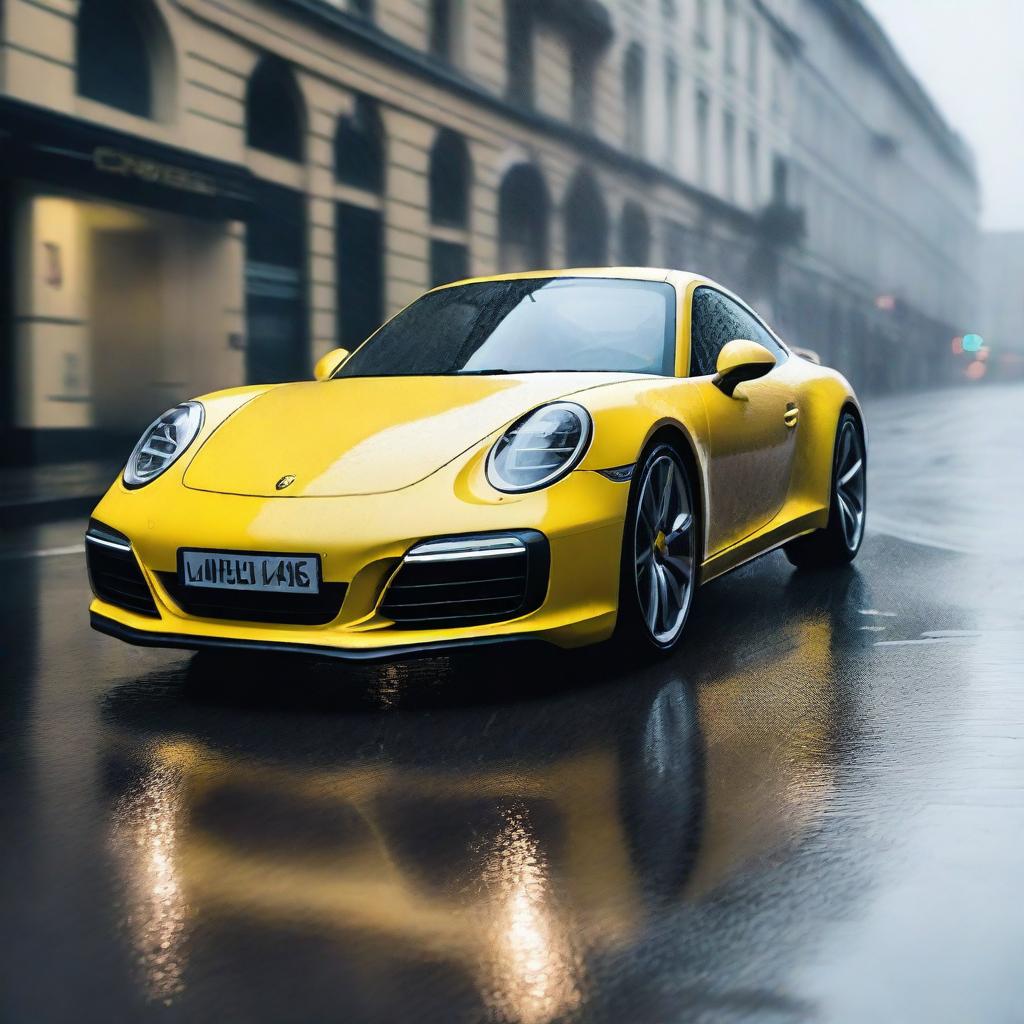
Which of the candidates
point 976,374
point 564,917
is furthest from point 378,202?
point 976,374

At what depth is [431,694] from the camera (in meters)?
4.52

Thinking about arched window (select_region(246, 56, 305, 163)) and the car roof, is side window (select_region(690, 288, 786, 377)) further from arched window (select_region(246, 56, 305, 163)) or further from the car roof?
arched window (select_region(246, 56, 305, 163))

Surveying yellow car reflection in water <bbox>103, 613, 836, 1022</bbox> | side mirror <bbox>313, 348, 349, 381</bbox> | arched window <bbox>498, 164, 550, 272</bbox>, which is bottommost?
yellow car reflection in water <bbox>103, 613, 836, 1022</bbox>

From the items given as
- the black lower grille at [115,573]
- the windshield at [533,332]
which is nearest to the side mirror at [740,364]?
the windshield at [533,332]

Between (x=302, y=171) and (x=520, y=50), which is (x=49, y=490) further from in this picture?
(x=520, y=50)

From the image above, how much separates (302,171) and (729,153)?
23.6 metres

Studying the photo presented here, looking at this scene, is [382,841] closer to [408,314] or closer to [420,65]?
[408,314]

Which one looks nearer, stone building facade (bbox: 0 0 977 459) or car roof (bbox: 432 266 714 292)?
car roof (bbox: 432 266 714 292)

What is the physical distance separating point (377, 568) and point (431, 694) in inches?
20.0

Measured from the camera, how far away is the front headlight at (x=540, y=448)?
4.41m

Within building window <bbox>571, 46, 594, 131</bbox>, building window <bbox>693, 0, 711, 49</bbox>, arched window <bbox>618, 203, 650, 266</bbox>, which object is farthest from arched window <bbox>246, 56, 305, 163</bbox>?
building window <bbox>693, 0, 711, 49</bbox>

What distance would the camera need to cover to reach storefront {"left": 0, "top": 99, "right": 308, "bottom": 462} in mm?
15078

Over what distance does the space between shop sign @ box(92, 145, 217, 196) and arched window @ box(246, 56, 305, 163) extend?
5.63 ft

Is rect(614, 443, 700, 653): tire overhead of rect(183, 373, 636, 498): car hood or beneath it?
beneath
